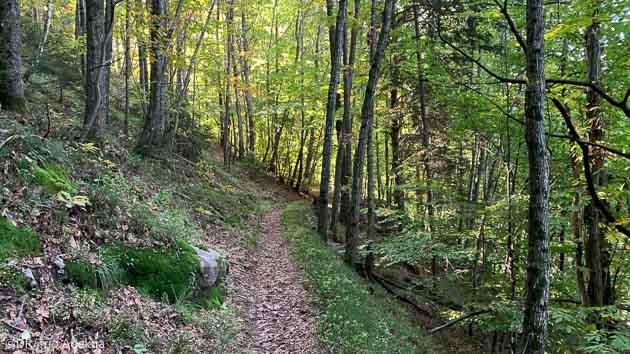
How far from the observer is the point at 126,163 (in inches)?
384

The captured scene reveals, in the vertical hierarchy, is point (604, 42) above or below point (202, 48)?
below

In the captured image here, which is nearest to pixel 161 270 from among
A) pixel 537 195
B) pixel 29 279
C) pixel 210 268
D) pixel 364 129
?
pixel 210 268

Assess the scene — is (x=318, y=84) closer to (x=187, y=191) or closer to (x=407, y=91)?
(x=407, y=91)

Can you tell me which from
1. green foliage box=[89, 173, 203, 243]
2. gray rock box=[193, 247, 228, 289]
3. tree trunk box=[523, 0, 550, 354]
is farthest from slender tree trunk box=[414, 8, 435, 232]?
green foliage box=[89, 173, 203, 243]

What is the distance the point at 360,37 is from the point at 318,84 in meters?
3.30

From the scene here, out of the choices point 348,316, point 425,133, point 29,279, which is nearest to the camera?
point 29,279

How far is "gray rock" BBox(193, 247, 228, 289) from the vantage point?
6250mm

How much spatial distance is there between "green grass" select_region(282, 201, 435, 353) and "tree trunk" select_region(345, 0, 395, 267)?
3.36 ft

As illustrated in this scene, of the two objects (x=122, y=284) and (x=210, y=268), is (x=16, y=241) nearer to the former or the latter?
(x=122, y=284)

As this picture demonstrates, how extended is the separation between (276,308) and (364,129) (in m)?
5.35

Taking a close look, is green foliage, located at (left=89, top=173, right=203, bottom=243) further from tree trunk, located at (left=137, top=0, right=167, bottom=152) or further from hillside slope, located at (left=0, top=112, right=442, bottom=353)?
tree trunk, located at (left=137, top=0, right=167, bottom=152)

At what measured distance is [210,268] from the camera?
21.3 ft

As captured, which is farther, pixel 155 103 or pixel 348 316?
pixel 155 103

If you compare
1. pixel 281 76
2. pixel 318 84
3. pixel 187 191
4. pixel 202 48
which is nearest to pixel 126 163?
→ pixel 187 191
